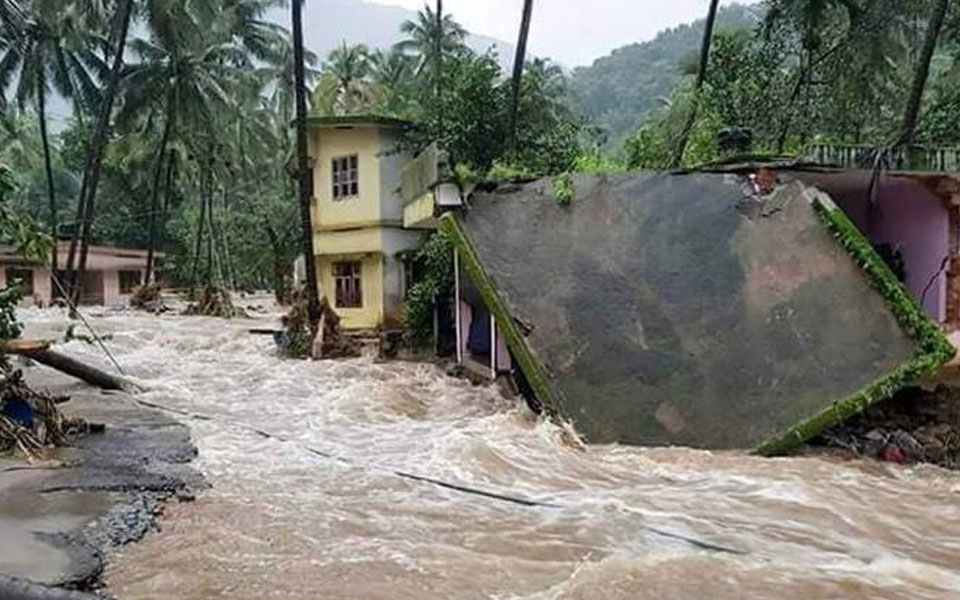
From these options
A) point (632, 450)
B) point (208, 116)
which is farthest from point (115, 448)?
point (208, 116)

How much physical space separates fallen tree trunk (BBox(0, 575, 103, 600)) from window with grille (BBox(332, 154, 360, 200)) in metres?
18.7

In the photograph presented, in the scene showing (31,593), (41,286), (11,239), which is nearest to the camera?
(31,593)

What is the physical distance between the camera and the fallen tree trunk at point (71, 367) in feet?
34.3

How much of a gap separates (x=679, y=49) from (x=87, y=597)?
79.4m

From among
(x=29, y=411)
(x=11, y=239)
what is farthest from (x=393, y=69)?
(x=29, y=411)

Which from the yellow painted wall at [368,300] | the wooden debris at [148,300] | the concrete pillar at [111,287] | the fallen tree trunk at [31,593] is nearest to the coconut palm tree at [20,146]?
the concrete pillar at [111,287]

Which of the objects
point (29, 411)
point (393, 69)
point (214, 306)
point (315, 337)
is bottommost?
point (29, 411)

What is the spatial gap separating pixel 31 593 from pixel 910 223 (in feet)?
41.4

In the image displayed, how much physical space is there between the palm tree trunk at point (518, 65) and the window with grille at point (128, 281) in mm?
29915

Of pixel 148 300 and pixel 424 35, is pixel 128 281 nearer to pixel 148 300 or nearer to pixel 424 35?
pixel 148 300

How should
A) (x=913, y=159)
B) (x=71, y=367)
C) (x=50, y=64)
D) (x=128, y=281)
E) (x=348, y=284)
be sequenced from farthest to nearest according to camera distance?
(x=128, y=281) → (x=50, y=64) → (x=348, y=284) → (x=71, y=367) → (x=913, y=159)

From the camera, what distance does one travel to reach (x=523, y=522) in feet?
23.5

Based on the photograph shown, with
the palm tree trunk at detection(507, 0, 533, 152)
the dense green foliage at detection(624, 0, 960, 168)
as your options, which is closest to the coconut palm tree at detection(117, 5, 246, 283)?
the palm tree trunk at detection(507, 0, 533, 152)

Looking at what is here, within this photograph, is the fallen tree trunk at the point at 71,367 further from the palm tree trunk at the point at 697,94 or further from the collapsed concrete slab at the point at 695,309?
the palm tree trunk at the point at 697,94
